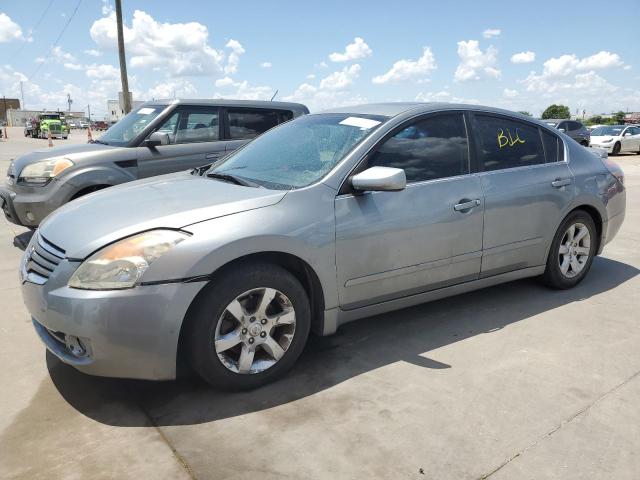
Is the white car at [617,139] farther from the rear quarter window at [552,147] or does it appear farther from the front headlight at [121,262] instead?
the front headlight at [121,262]

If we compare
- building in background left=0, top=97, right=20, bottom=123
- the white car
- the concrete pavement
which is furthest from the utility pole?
building in background left=0, top=97, right=20, bottom=123

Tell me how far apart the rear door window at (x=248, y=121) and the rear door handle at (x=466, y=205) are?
13.4ft

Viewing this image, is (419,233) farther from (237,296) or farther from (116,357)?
(116,357)

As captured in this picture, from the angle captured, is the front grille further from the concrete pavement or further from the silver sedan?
the concrete pavement

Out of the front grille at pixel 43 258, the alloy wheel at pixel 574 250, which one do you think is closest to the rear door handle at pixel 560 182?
the alloy wheel at pixel 574 250

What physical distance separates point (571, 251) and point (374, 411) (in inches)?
107

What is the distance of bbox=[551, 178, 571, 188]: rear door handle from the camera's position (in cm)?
423

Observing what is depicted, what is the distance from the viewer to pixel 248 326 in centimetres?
288

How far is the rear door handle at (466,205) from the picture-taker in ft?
11.9

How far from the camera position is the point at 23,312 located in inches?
162

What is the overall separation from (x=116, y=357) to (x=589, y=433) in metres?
2.31

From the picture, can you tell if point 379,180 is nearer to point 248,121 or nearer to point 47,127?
point 248,121

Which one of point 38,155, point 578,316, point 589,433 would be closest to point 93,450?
point 589,433

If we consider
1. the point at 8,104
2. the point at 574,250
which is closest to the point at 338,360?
the point at 574,250
